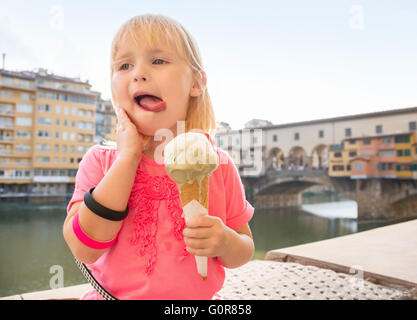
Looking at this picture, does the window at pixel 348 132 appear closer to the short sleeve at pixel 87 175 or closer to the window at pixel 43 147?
the window at pixel 43 147

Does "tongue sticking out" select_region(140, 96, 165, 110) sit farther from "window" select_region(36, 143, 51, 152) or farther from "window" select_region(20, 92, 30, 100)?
"window" select_region(20, 92, 30, 100)

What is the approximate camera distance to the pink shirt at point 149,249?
0.38 m

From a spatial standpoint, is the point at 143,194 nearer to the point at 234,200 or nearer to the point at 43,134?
the point at 234,200

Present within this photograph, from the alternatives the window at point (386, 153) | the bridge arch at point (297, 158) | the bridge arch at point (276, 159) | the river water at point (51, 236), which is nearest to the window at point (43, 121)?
the river water at point (51, 236)

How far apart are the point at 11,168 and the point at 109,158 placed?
31.0ft

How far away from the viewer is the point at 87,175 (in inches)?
15.6

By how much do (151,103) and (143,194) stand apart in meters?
0.12

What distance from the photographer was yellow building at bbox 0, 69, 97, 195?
8.26 meters

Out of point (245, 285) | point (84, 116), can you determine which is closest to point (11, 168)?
point (84, 116)

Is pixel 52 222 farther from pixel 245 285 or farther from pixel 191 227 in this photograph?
pixel 191 227

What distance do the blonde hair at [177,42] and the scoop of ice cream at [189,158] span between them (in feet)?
0.47

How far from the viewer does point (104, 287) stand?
15.5 inches

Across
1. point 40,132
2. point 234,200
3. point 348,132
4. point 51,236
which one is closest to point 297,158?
point 348,132
